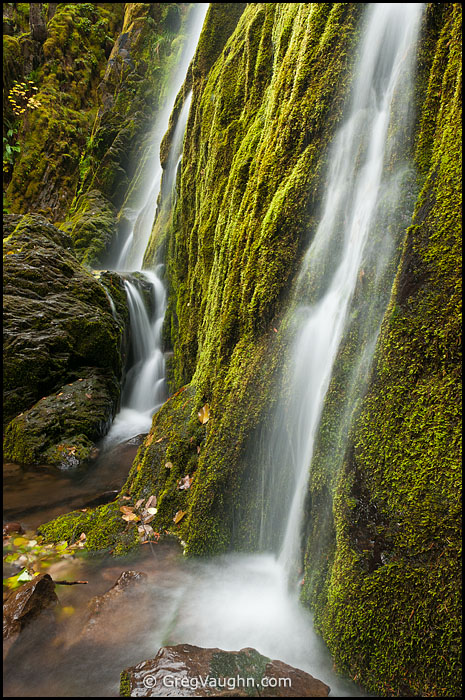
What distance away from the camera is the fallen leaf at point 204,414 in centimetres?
379

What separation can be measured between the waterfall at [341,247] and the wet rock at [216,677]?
77cm

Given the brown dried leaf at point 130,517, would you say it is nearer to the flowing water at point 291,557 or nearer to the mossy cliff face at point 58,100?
the flowing water at point 291,557

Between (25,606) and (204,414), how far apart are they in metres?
2.09

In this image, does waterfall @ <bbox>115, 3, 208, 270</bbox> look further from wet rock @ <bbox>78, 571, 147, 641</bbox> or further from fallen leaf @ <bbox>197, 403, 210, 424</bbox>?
A: wet rock @ <bbox>78, 571, 147, 641</bbox>

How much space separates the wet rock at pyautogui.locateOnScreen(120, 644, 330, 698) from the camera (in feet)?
5.60

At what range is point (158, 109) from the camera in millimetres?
18203

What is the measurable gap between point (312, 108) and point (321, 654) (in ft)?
12.6

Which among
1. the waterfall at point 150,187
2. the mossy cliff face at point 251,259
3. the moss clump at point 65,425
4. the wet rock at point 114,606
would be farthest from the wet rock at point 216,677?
the waterfall at point 150,187

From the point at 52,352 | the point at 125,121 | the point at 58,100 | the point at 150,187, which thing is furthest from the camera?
the point at 58,100

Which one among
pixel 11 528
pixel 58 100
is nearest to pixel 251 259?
pixel 11 528

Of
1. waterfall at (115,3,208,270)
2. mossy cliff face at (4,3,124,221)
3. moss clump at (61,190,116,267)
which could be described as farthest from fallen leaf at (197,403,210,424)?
mossy cliff face at (4,3,124,221)

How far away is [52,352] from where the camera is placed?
7156 mm

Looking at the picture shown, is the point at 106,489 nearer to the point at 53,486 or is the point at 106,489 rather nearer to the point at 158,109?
the point at 53,486

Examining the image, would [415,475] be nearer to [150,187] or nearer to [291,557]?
[291,557]
